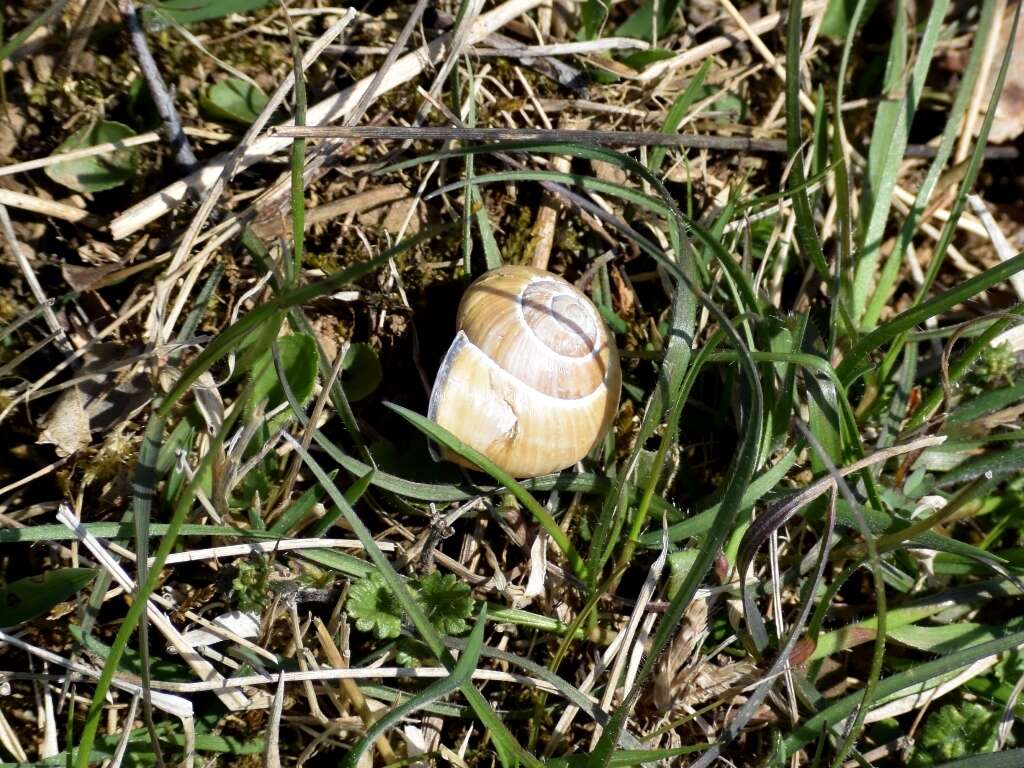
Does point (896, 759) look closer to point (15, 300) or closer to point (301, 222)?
point (301, 222)

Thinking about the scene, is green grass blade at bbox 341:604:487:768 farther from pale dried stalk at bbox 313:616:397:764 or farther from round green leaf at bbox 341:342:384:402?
round green leaf at bbox 341:342:384:402

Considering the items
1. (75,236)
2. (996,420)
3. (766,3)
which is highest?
(766,3)

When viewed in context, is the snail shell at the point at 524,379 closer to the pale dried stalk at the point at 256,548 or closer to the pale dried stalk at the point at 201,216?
the pale dried stalk at the point at 256,548

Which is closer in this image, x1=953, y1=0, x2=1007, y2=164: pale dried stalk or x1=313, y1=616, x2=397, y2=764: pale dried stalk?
x1=313, y1=616, x2=397, y2=764: pale dried stalk

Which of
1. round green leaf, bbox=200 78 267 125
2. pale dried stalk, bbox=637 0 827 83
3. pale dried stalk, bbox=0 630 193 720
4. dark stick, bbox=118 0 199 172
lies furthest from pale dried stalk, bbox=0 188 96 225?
pale dried stalk, bbox=637 0 827 83

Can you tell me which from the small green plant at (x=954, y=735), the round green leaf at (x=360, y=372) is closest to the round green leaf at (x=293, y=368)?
the round green leaf at (x=360, y=372)

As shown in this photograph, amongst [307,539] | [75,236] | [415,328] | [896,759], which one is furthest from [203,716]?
[896,759]
